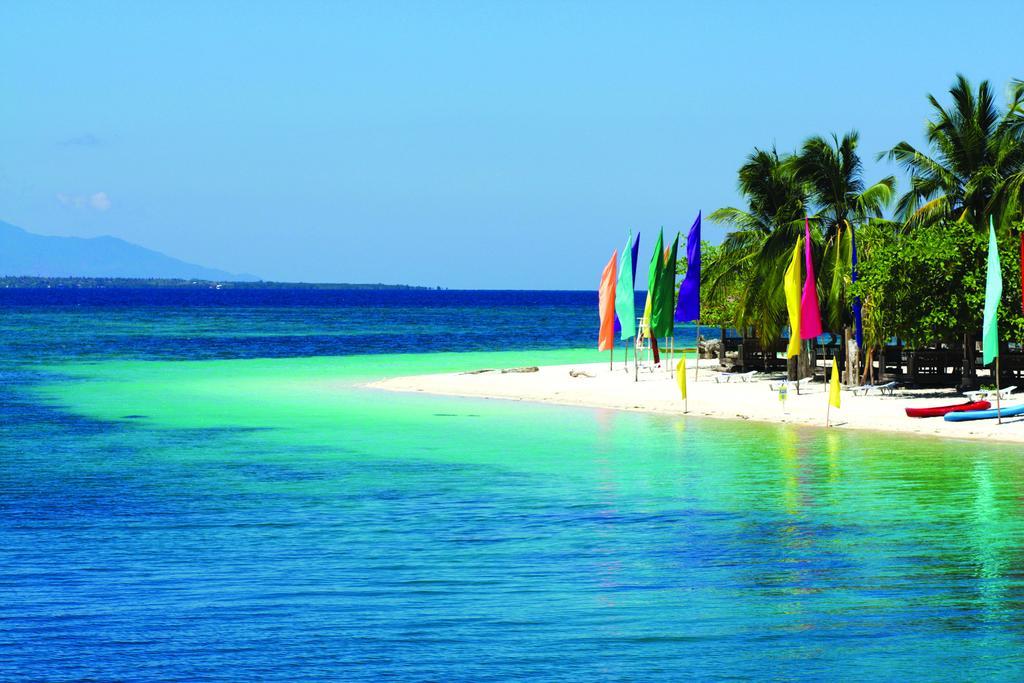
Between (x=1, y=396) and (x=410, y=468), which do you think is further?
(x=1, y=396)

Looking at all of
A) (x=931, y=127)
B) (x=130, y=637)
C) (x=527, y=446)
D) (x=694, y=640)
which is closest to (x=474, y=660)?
(x=694, y=640)

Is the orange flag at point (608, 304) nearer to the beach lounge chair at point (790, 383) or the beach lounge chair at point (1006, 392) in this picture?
the beach lounge chair at point (790, 383)

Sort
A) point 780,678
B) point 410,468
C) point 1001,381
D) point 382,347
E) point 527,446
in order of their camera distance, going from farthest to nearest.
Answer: point 382,347, point 1001,381, point 527,446, point 410,468, point 780,678

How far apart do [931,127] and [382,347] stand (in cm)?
5021

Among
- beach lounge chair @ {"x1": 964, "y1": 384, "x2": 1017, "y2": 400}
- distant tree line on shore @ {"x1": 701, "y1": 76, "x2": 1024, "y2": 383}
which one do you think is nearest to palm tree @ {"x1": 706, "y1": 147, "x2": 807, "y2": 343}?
distant tree line on shore @ {"x1": 701, "y1": 76, "x2": 1024, "y2": 383}

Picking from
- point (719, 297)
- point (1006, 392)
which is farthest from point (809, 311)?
point (719, 297)

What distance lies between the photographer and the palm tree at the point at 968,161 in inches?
1422

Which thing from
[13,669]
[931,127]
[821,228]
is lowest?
[13,669]

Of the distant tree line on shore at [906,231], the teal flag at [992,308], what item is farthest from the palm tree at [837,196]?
the teal flag at [992,308]

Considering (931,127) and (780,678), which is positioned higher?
(931,127)

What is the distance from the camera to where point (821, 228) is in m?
40.9

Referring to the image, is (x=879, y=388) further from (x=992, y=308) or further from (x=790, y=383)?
(x=992, y=308)

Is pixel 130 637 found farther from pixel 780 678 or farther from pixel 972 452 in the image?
pixel 972 452

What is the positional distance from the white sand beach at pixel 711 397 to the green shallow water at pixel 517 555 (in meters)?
1.38
